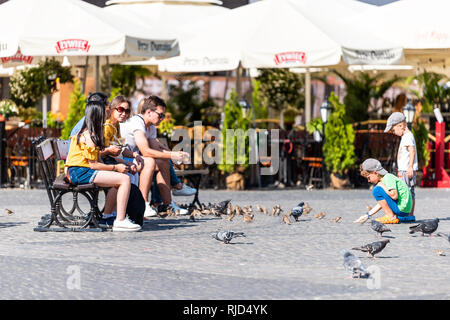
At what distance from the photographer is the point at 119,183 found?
10766mm

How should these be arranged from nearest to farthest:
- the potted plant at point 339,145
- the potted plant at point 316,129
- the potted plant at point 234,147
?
the potted plant at point 234,147 < the potted plant at point 339,145 < the potted plant at point 316,129

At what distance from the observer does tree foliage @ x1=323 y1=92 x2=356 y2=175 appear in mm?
17719

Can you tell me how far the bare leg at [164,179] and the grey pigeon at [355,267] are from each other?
5051 mm

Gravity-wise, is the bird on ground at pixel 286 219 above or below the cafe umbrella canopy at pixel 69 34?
below

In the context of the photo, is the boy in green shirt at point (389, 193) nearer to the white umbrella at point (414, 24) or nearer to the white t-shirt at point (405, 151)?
the white t-shirt at point (405, 151)

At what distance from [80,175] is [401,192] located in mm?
3644

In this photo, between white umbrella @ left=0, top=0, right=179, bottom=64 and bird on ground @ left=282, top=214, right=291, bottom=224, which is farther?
white umbrella @ left=0, top=0, right=179, bottom=64

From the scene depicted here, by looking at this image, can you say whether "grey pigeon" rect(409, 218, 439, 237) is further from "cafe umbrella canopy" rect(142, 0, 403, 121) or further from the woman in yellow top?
"cafe umbrella canopy" rect(142, 0, 403, 121)

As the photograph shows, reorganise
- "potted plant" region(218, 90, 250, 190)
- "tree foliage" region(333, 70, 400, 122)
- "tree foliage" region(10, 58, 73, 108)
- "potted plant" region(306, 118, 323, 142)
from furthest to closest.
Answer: "tree foliage" region(333, 70, 400, 122) → "tree foliage" region(10, 58, 73, 108) → "potted plant" region(306, 118, 323, 142) → "potted plant" region(218, 90, 250, 190)

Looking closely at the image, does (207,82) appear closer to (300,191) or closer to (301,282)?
(300,191)

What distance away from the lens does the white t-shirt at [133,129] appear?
12.2 metres

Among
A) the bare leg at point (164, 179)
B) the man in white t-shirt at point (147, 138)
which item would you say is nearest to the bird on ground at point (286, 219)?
the man in white t-shirt at point (147, 138)

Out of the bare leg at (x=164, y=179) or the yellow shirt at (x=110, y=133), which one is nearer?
the yellow shirt at (x=110, y=133)

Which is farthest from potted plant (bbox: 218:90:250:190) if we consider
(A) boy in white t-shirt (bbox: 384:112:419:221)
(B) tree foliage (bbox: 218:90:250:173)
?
(A) boy in white t-shirt (bbox: 384:112:419:221)
